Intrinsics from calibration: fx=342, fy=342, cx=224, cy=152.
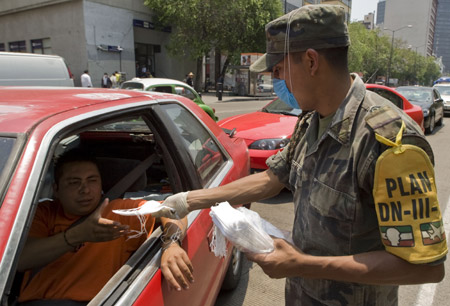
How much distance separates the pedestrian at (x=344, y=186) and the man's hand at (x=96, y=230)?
798 millimetres

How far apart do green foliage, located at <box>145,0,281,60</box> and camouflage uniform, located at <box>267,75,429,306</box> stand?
26.3 m

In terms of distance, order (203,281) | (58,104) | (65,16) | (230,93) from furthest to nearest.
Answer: (230,93)
(65,16)
(203,281)
(58,104)

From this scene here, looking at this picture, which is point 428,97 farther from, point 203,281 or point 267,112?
point 203,281

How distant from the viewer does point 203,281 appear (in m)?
1.86

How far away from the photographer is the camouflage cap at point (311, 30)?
3.87ft

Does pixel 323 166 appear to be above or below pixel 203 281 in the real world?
above

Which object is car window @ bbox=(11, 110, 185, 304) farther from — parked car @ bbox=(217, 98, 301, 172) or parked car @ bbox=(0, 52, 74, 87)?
parked car @ bbox=(0, 52, 74, 87)

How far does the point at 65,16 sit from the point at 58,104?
1038 inches

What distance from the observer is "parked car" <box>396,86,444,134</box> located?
1089cm

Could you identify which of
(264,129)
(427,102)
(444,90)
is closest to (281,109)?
(264,129)

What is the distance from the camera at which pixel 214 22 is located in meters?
26.3

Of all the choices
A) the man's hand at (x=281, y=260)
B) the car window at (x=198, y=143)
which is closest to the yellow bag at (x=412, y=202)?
the man's hand at (x=281, y=260)

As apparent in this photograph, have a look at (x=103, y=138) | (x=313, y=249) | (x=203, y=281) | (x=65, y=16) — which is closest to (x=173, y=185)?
(x=203, y=281)

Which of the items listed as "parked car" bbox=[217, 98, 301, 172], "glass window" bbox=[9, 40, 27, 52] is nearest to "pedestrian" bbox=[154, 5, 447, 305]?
"parked car" bbox=[217, 98, 301, 172]
